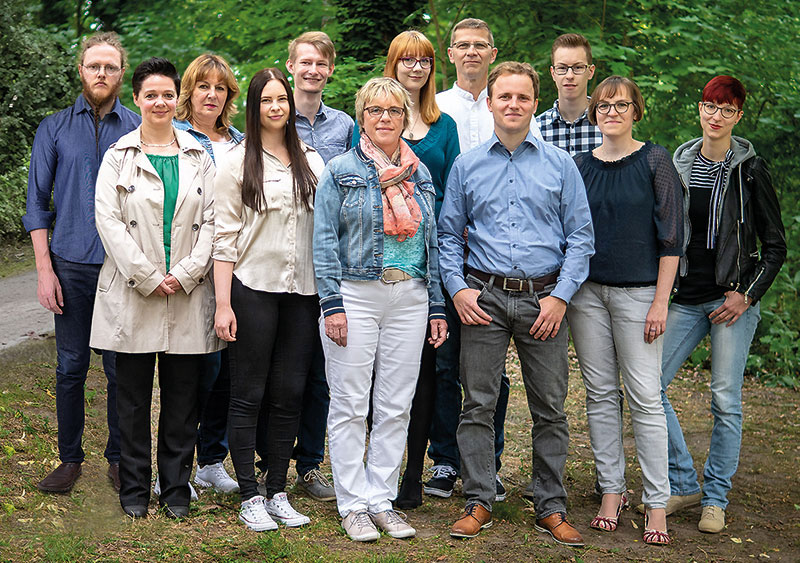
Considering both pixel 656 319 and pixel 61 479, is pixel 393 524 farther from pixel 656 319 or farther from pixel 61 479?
pixel 61 479

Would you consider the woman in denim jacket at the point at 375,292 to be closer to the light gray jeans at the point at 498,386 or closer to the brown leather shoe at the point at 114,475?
the light gray jeans at the point at 498,386

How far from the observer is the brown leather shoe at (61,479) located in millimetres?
4633

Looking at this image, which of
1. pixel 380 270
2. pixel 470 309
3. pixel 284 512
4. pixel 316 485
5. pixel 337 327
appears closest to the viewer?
pixel 337 327

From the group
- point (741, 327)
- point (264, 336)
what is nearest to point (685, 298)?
point (741, 327)

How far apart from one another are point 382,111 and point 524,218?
87 cm

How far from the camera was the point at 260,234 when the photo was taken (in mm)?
4207

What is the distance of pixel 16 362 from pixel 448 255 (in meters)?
4.16

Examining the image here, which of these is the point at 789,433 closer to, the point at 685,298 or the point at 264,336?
the point at 685,298

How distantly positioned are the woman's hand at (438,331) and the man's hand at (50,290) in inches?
75.5

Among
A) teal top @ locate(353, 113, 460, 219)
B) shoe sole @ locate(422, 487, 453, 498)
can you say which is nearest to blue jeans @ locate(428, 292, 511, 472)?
shoe sole @ locate(422, 487, 453, 498)

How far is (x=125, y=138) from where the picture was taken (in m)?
4.27

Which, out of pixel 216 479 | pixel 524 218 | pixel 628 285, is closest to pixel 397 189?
pixel 524 218

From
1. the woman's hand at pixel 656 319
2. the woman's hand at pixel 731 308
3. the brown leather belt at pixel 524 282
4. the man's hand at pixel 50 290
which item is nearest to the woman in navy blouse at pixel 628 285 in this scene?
the woman's hand at pixel 656 319

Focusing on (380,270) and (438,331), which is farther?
(438,331)
